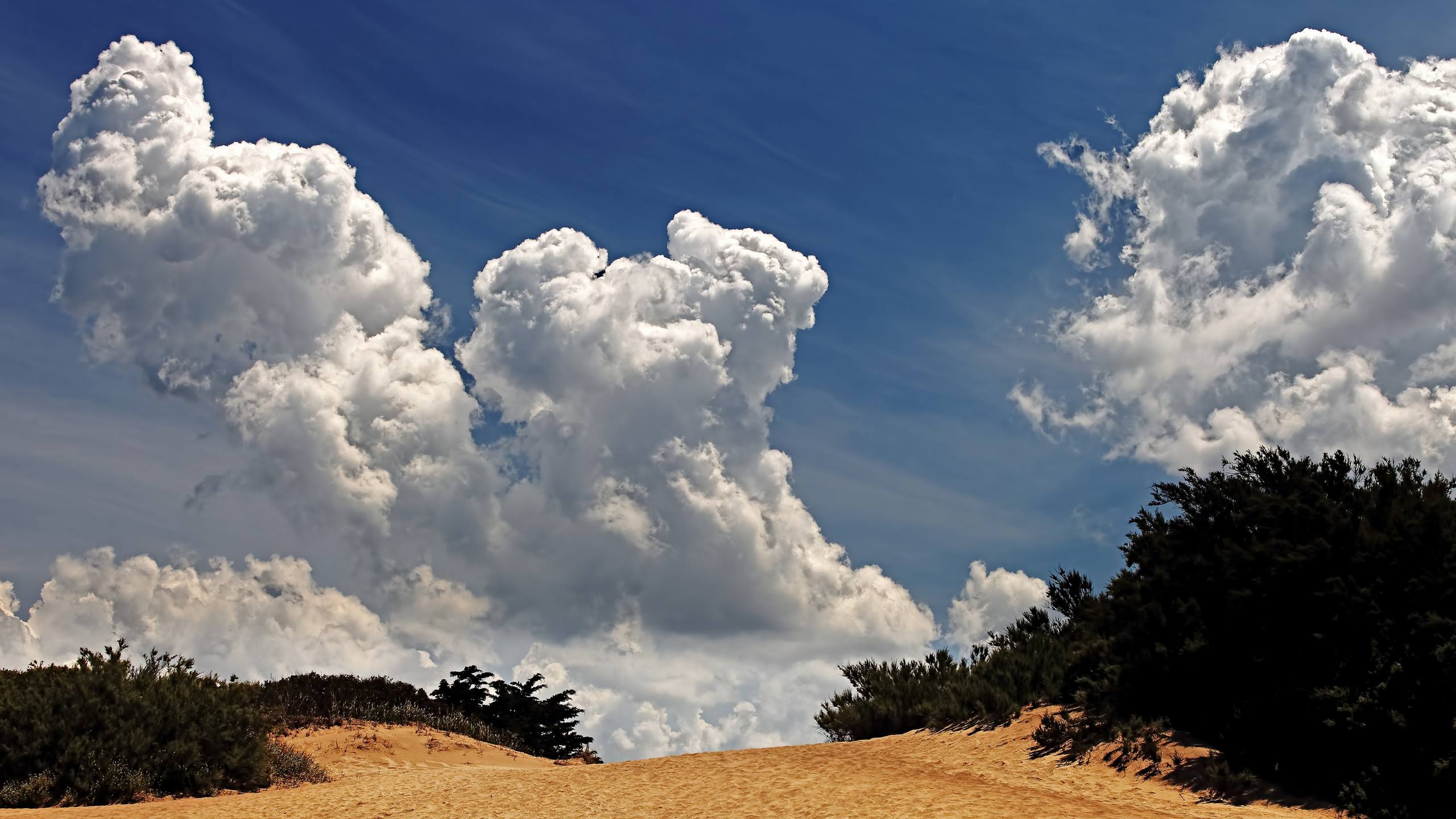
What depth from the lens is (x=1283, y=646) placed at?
16078mm

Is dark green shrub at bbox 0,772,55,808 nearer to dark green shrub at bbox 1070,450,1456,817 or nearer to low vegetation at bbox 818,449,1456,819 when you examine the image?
low vegetation at bbox 818,449,1456,819

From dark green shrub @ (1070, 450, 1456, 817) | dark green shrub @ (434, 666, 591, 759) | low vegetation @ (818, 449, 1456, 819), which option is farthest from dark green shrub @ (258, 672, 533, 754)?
dark green shrub @ (1070, 450, 1456, 817)

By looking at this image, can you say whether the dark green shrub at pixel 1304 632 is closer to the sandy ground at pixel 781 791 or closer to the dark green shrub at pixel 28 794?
the sandy ground at pixel 781 791

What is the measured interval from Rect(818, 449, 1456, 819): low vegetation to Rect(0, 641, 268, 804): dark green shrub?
1344 cm

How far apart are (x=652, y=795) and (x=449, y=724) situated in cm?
1697

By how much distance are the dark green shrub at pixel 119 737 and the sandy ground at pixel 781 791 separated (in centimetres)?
106

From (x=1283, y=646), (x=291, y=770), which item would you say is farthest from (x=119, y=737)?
(x=1283, y=646)

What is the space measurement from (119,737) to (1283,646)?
19.5m

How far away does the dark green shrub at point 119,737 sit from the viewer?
56.9 ft

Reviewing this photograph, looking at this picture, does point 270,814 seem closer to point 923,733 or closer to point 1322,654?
point 923,733

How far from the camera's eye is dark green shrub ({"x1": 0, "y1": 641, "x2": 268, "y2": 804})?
17344mm

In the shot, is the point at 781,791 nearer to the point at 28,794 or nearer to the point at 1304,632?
the point at 1304,632

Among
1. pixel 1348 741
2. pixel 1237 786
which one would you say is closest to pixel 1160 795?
pixel 1237 786

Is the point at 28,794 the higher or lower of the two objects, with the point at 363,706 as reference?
lower
